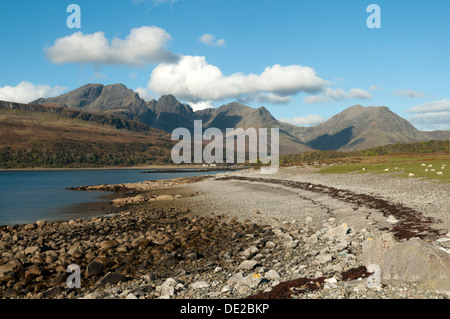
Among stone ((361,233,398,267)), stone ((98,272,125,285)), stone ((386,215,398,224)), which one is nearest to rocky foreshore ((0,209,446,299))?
stone ((98,272,125,285))

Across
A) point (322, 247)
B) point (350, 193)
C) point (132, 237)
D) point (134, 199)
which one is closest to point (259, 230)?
point (322, 247)

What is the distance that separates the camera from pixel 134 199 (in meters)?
48.6

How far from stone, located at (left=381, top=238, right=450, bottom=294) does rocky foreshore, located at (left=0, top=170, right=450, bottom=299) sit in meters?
0.03

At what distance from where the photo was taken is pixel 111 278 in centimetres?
1391

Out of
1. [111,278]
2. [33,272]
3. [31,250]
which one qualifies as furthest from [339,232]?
[31,250]

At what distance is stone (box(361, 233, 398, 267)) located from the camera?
1191 cm

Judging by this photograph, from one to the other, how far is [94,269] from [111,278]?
210 centimetres

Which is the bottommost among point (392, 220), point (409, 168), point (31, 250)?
point (31, 250)

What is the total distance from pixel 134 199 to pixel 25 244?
26768 millimetres

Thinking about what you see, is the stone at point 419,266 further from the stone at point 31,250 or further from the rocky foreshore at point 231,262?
the stone at point 31,250

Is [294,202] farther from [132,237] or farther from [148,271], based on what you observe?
[148,271]

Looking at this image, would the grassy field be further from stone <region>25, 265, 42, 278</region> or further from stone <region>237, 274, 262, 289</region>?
stone <region>25, 265, 42, 278</region>

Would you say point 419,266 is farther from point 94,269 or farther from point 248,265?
point 94,269
